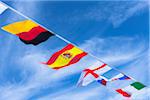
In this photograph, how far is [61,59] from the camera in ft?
29.1

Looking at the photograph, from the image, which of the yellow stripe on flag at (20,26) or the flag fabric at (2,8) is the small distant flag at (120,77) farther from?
the flag fabric at (2,8)

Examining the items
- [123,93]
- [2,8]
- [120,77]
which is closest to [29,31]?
[2,8]

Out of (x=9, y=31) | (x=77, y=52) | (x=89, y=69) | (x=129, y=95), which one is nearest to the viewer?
(x=9, y=31)

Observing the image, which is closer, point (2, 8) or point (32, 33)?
point (2, 8)

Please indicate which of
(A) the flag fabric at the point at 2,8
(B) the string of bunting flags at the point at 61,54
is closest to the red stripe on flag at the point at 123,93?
(B) the string of bunting flags at the point at 61,54

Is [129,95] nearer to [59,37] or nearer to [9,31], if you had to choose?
[59,37]

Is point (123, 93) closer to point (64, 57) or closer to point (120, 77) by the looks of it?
point (120, 77)

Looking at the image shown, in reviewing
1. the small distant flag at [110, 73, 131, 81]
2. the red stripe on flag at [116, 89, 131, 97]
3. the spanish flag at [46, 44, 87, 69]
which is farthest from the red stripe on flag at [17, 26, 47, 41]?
the red stripe on flag at [116, 89, 131, 97]

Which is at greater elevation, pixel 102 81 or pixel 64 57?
pixel 102 81

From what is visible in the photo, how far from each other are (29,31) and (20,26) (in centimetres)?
23

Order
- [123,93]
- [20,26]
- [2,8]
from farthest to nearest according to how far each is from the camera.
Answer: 1. [123,93]
2. [20,26]
3. [2,8]

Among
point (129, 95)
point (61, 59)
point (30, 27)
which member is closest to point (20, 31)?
point (30, 27)

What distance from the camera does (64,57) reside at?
8.91 metres

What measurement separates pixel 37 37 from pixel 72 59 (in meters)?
1.08
